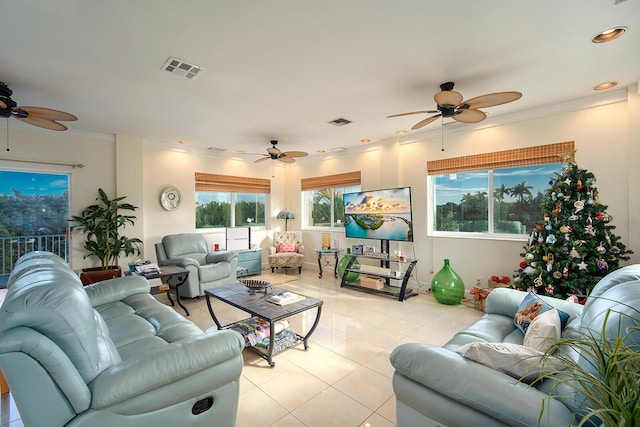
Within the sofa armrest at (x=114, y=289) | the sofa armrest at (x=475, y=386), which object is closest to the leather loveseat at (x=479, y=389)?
the sofa armrest at (x=475, y=386)

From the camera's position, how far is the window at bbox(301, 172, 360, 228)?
20.0ft

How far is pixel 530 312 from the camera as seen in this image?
2041 millimetres

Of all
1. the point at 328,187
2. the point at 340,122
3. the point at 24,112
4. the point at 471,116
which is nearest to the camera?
the point at 24,112

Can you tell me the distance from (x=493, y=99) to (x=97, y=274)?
5561mm

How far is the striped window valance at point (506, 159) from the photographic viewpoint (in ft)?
11.8

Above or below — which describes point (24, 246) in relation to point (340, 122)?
below

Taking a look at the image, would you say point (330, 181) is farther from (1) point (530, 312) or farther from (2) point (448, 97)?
(1) point (530, 312)

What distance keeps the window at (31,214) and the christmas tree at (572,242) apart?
663cm

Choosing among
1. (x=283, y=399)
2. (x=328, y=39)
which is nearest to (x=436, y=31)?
(x=328, y=39)

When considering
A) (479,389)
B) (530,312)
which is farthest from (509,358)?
(530,312)

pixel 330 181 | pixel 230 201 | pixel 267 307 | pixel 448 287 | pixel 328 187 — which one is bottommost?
pixel 448 287

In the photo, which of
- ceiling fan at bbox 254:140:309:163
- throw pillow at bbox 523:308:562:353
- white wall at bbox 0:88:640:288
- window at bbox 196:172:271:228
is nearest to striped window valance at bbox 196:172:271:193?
window at bbox 196:172:271:228

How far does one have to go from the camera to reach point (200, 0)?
5.86ft

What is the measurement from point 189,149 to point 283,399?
4997 mm
